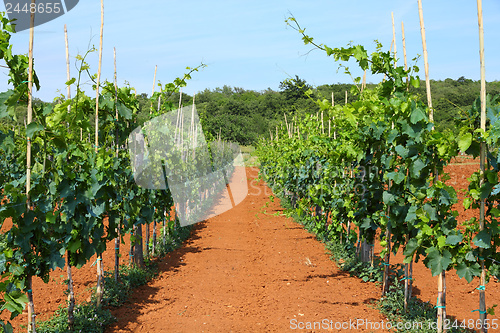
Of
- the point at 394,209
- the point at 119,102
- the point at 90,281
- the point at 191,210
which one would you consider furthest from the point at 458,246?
the point at 191,210

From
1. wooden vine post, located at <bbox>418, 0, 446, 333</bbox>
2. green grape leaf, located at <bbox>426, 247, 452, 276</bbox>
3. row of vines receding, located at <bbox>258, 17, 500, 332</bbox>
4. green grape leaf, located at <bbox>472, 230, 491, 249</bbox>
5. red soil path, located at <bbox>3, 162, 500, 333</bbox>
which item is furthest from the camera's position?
red soil path, located at <bbox>3, 162, 500, 333</bbox>

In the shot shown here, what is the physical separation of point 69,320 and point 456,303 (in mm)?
4233

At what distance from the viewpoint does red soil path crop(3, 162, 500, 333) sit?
14.3 feet

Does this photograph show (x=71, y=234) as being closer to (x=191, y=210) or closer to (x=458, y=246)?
(x=458, y=246)

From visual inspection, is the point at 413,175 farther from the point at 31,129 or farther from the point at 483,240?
the point at 31,129

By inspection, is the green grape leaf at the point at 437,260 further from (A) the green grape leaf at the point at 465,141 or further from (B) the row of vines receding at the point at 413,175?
(A) the green grape leaf at the point at 465,141

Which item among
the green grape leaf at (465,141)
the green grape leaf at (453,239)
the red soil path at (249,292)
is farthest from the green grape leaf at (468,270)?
the red soil path at (249,292)

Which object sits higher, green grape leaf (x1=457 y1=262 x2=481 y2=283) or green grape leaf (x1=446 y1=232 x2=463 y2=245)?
green grape leaf (x1=446 y1=232 x2=463 y2=245)

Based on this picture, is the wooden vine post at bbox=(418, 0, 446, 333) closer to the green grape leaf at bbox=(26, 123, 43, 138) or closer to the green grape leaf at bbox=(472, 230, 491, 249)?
the green grape leaf at bbox=(472, 230, 491, 249)

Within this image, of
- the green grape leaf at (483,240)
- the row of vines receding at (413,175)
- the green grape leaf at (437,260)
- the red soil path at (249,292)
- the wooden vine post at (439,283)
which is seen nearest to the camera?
the green grape leaf at (483,240)

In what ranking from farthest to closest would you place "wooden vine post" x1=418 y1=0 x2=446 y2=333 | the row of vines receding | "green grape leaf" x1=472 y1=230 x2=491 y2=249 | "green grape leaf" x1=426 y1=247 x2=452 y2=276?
"wooden vine post" x1=418 y1=0 x2=446 y2=333
"green grape leaf" x1=426 y1=247 x2=452 y2=276
the row of vines receding
"green grape leaf" x1=472 y1=230 x2=491 y2=249

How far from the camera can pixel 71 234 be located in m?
3.90

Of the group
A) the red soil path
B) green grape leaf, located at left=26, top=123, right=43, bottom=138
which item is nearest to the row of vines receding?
the red soil path

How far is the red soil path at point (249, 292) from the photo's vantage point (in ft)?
14.3
